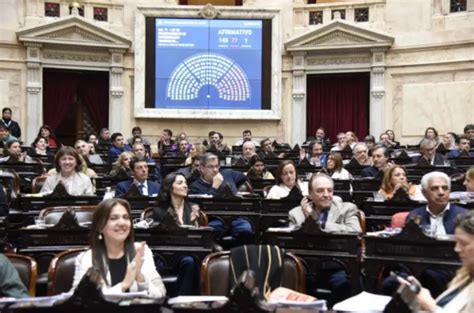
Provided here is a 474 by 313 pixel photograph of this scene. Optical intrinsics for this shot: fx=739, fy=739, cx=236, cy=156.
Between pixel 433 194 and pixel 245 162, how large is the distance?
19.5ft

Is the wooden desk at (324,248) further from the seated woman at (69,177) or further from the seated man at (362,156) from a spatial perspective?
the seated man at (362,156)

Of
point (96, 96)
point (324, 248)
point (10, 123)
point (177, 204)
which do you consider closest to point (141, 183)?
point (177, 204)

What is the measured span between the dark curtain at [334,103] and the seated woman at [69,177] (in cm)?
1090

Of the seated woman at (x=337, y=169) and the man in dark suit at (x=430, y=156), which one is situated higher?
the man in dark suit at (x=430, y=156)

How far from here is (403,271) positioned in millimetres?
4809

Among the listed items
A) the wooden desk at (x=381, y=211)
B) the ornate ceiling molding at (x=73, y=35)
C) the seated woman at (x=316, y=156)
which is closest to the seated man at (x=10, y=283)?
the wooden desk at (x=381, y=211)

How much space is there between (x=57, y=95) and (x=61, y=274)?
47.0ft

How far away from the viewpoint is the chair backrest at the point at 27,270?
423cm

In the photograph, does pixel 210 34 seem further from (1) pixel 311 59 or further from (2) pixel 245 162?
(2) pixel 245 162

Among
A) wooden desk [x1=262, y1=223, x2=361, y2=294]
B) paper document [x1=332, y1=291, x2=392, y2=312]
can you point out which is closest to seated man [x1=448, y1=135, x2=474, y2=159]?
wooden desk [x1=262, y1=223, x2=361, y2=294]

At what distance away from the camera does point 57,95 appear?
18156mm

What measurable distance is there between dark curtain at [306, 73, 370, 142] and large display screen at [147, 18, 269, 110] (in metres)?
1.43

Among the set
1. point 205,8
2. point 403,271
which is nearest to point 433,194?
point 403,271

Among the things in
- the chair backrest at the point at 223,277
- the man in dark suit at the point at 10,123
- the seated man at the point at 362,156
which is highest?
the man in dark suit at the point at 10,123
